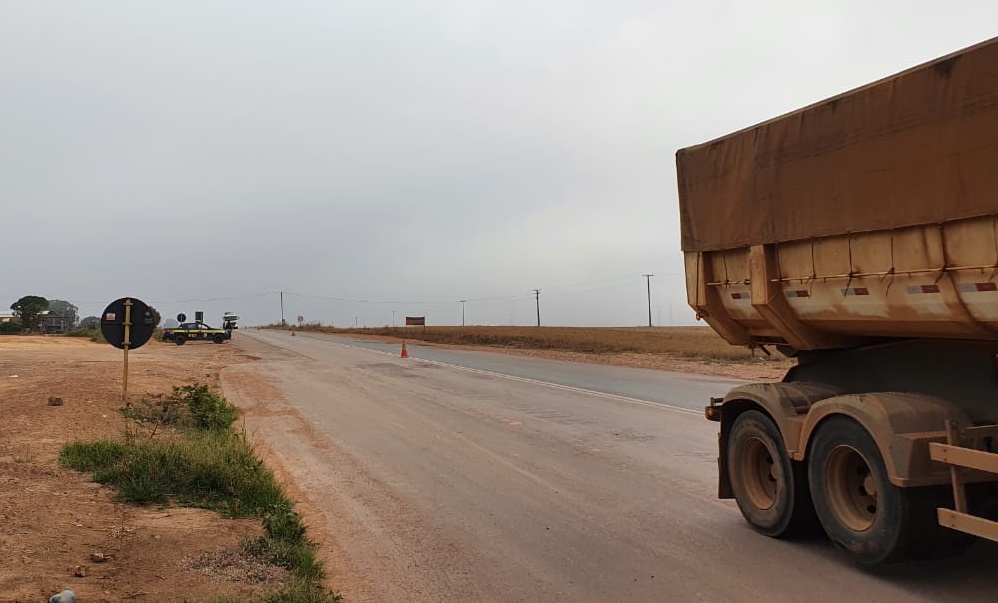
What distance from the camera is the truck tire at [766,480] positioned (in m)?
5.38

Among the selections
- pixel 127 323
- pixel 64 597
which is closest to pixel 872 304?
pixel 64 597

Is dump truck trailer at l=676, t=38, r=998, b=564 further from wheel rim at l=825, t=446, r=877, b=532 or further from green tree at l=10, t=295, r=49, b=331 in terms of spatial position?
green tree at l=10, t=295, r=49, b=331

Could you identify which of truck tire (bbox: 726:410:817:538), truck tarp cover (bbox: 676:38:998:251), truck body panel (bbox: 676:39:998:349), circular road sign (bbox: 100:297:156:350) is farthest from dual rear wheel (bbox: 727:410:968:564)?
circular road sign (bbox: 100:297:156:350)

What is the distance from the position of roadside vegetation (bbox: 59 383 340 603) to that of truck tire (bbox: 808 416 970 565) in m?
3.53

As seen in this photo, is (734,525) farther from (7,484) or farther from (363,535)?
(7,484)

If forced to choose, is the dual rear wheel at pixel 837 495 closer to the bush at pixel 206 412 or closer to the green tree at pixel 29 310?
the bush at pixel 206 412

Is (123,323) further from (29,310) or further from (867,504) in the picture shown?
(29,310)

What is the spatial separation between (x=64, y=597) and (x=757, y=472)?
5211 mm

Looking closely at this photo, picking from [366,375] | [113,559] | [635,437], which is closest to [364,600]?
[113,559]

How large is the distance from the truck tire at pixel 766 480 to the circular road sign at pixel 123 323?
28.5ft

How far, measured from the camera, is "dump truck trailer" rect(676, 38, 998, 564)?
13.6 ft

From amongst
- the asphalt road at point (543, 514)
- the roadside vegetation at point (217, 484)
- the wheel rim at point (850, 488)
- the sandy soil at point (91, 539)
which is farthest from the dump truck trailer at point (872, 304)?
the sandy soil at point (91, 539)

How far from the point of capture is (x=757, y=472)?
19.8ft

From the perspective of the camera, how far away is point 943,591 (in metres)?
4.36
